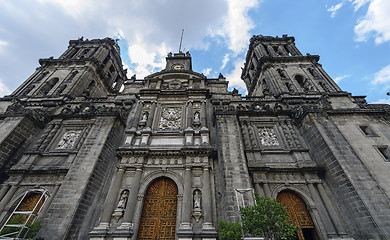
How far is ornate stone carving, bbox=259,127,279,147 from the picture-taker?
13727mm

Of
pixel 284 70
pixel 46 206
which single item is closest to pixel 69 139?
pixel 46 206

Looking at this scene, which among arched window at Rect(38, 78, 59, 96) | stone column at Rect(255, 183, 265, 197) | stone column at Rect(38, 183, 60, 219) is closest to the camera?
stone column at Rect(38, 183, 60, 219)

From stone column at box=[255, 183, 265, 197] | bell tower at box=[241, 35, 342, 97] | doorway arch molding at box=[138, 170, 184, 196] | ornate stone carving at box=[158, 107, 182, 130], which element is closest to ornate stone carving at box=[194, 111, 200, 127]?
ornate stone carving at box=[158, 107, 182, 130]

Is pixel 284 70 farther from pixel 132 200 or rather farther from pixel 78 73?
pixel 78 73

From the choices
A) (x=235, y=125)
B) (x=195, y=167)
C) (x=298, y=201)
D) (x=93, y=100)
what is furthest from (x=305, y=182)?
(x=93, y=100)

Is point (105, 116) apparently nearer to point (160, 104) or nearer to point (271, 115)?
point (160, 104)

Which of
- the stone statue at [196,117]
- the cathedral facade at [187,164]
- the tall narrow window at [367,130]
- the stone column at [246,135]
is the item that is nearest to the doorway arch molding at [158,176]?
the cathedral facade at [187,164]

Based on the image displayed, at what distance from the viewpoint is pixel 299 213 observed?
10430mm

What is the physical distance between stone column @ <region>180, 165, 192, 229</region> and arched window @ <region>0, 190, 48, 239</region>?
274 inches

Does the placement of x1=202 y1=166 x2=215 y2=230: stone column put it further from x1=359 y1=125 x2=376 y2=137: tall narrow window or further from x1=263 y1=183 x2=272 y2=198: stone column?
x1=359 y1=125 x2=376 y2=137: tall narrow window

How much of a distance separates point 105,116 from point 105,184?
5.43m

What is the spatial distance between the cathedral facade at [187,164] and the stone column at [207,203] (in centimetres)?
6

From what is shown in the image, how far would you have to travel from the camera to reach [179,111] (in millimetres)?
16562

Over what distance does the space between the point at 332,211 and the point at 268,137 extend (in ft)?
19.9
